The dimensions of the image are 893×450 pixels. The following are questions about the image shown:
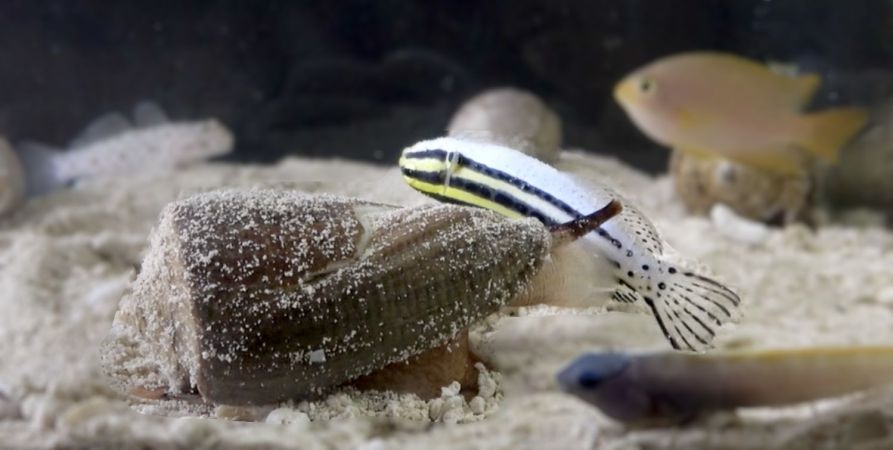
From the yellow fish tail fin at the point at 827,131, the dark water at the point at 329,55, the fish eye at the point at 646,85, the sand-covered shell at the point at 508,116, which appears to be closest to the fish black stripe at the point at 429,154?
the sand-covered shell at the point at 508,116

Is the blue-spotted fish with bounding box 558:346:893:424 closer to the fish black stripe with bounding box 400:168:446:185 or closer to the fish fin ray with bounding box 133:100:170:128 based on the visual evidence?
the fish black stripe with bounding box 400:168:446:185

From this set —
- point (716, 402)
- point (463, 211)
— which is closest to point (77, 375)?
point (463, 211)

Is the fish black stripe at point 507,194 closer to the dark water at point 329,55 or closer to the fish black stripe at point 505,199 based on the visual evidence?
the fish black stripe at point 505,199

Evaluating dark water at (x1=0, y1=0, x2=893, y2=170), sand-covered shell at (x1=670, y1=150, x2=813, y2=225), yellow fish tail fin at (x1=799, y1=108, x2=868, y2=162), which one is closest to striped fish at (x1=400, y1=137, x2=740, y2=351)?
yellow fish tail fin at (x1=799, y1=108, x2=868, y2=162)

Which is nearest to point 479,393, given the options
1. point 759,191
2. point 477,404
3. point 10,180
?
point 477,404

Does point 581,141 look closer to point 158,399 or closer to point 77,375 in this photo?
point 77,375

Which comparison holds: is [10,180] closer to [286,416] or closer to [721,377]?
[286,416]

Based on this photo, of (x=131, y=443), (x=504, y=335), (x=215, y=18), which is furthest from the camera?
(x=215, y=18)
